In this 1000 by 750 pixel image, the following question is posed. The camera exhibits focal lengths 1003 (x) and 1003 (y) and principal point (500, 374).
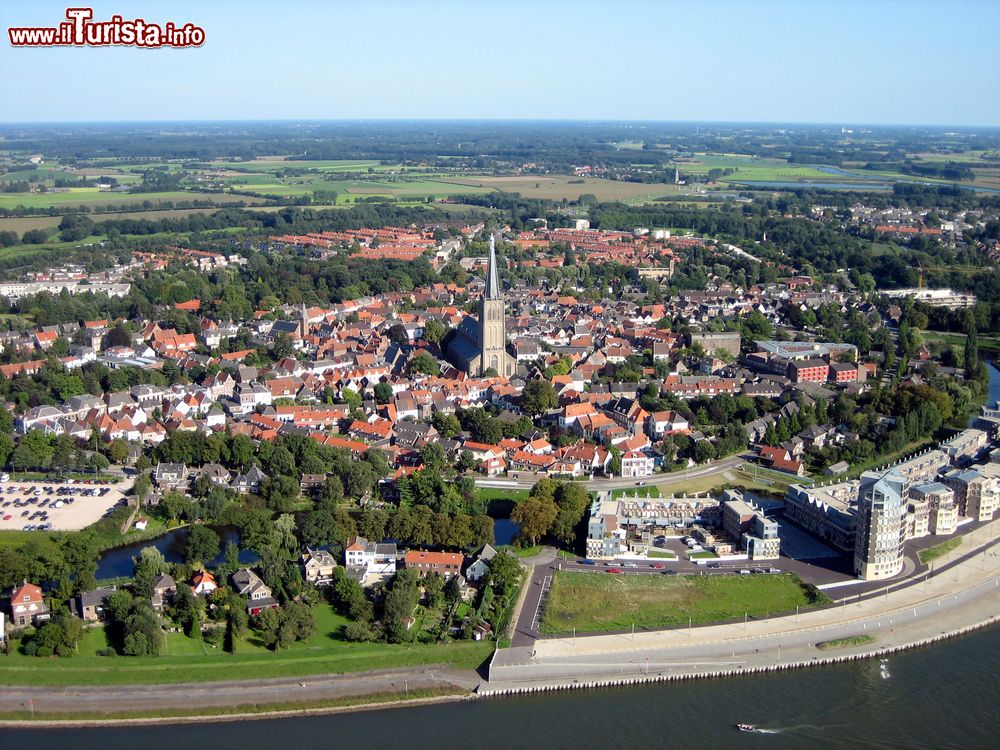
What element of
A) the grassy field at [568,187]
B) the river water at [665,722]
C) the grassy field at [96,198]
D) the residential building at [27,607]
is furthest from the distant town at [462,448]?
the grassy field at [568,187]

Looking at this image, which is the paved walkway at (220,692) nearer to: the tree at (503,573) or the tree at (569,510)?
the tree at (503,573)

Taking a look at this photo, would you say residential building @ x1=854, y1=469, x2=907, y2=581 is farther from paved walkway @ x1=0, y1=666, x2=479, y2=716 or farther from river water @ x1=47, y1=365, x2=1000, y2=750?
paved walkway @ x1=0, y1=666, x2=479, y2=716

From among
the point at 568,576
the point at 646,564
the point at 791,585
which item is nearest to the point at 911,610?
the point at 791,585

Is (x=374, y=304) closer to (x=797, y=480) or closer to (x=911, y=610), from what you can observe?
(x=797, y=480)

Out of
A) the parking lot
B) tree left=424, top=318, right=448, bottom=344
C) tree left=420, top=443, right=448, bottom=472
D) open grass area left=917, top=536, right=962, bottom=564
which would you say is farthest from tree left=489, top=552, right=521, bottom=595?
tree left=424, top=318, right=448, bottom=344

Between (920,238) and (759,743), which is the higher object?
(920,238)

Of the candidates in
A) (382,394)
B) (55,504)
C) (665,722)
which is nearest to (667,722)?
(665,722)

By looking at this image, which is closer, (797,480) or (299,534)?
(299,534)
